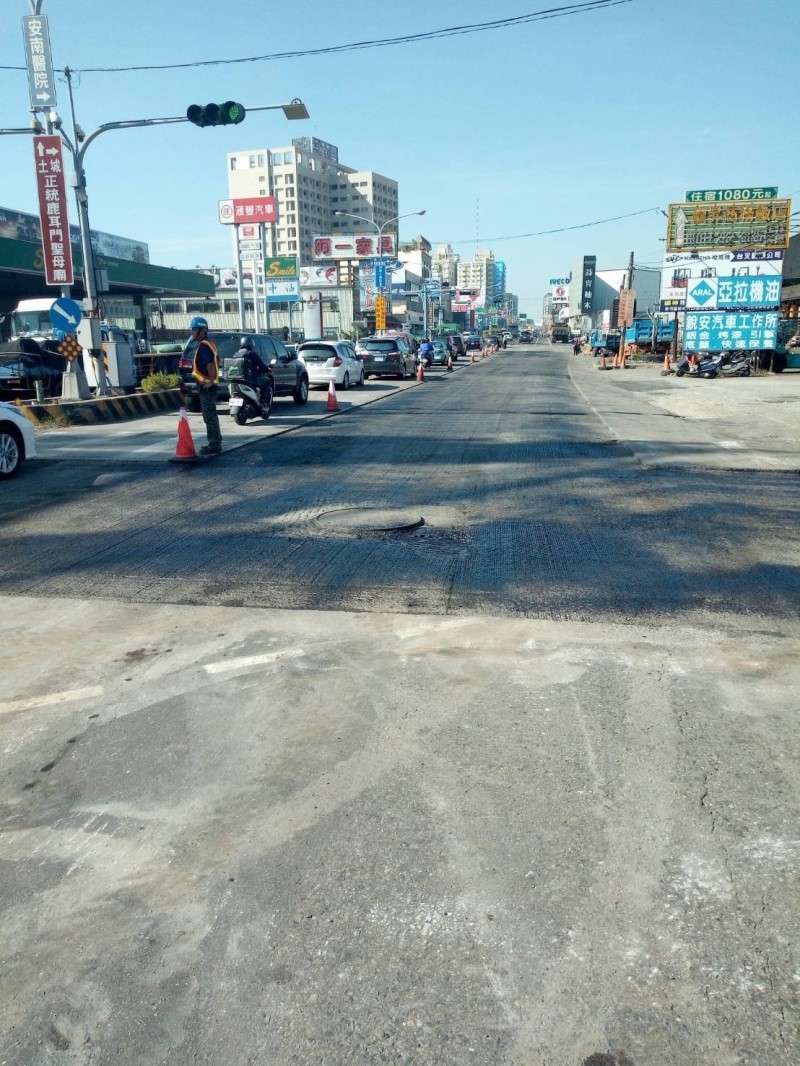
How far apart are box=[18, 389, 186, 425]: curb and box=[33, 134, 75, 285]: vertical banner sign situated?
291 centimetres

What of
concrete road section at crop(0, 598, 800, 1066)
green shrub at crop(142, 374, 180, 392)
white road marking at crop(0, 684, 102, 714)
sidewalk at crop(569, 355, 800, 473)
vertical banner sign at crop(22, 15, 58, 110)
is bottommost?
sidewalk at crop(569, 355, 800, 473)

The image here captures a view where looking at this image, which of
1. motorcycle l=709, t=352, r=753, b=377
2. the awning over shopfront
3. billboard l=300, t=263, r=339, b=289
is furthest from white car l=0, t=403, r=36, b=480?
billboard l=300, t=263, r=339, b=289

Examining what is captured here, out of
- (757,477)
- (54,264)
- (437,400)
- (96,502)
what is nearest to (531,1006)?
(96,502)

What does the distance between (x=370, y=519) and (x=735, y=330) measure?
3556 cm

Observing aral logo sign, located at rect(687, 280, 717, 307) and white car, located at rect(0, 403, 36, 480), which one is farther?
aral logo sign, located at rect(687, 280, 717, 307)

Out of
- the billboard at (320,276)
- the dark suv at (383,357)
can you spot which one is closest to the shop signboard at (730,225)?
the dark suv at (383,357)

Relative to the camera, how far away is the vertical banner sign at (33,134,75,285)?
59.6 ft

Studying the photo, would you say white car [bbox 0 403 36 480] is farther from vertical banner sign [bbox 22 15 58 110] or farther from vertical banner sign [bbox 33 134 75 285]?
vertical banner sign [bbox 22 15 58 110]

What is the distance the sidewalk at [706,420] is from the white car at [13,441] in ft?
30.0

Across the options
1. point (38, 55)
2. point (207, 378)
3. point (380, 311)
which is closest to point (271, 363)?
point (38, 55)

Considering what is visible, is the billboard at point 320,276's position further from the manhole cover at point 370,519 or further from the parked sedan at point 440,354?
the manhole cover at point 370,519

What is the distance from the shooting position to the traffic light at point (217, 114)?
1658 cm

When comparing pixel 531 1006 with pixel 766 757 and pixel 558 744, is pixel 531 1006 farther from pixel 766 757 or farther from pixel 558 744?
pixel 766 757

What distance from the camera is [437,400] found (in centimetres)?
2489
